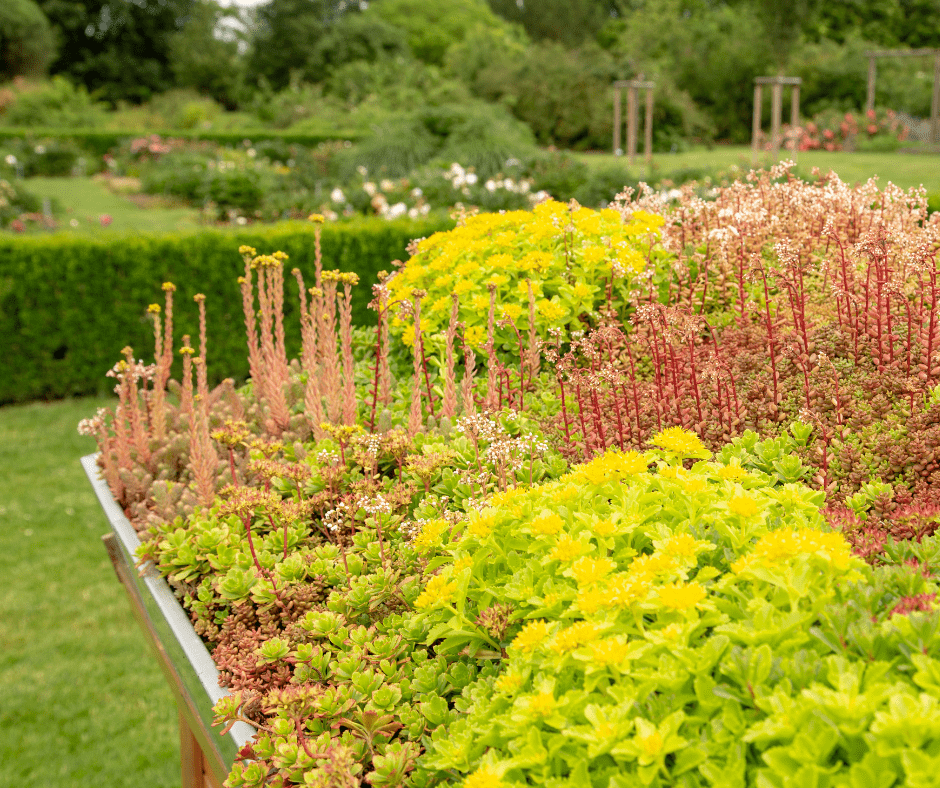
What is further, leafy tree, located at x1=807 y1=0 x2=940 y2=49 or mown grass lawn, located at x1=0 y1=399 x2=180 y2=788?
leafy tree, located at x1=807 y1=0 x2=940 y2=49

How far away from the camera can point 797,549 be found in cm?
137

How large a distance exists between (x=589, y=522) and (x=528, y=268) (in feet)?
5.34

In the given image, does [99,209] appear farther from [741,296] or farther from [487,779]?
[487,779]

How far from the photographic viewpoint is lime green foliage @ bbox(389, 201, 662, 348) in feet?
10.4

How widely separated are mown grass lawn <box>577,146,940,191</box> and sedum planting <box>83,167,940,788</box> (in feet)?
29.6

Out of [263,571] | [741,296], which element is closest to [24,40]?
[741,296]

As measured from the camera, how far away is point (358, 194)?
11.0 metres

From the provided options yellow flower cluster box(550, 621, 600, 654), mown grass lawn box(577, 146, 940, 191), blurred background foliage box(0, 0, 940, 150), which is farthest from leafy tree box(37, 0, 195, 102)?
yellow flower cluster box(550, 621, 600, 654)

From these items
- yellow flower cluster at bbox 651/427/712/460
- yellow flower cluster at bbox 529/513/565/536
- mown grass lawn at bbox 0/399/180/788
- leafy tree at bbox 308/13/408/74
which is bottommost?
mown grass lawn at bbox 0/399/180/788

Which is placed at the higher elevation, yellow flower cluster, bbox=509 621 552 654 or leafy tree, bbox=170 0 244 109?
leafy tree, bbox=170 0 244 109

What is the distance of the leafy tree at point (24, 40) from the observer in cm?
3369

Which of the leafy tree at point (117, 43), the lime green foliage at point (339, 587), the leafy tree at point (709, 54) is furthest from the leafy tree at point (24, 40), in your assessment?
the lime green foliage at point (339, 587)

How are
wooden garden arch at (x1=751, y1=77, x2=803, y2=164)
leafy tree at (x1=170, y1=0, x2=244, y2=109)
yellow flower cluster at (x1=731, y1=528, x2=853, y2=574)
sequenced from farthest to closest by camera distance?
leafy tree at (x1=170, y1=0, x2=244, y2=109)
wooden garden arch at (x1=751, y1=77, x2=803, y2=164)
yellow flower cluster at (x1=731, y1=528, x2=853, y2=574)

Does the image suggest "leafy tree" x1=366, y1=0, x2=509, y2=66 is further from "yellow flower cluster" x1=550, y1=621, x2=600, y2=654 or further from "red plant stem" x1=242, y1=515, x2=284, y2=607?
"yellow flower cluster" x1=550, y1=621, x2=600, y2=654
